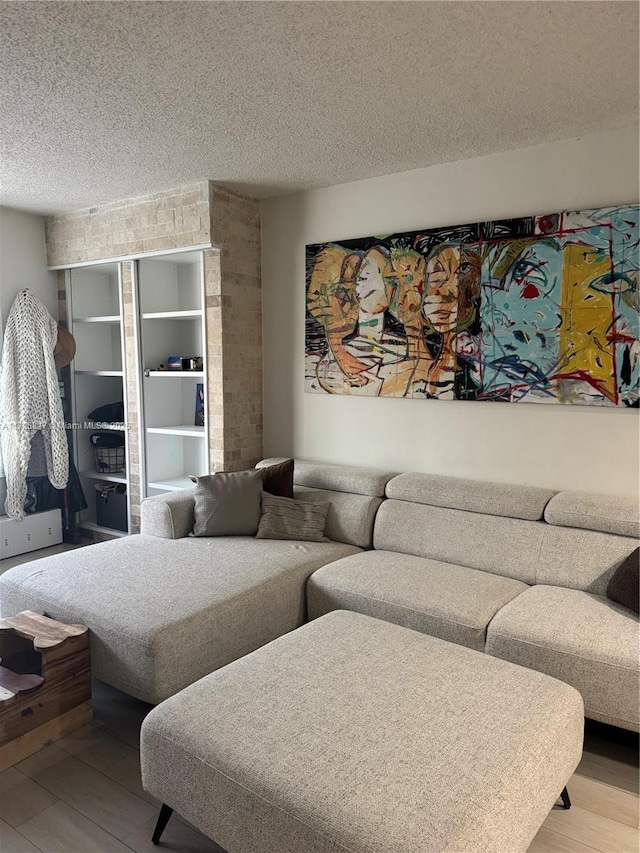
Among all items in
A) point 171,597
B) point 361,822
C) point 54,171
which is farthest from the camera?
point 54,171

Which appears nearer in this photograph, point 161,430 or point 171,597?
point 171,597

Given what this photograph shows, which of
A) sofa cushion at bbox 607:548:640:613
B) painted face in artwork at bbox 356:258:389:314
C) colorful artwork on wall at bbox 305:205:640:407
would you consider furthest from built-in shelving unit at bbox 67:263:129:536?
sofa cushion at bbox 607:548:640:613

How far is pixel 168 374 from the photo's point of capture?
4.14 meters

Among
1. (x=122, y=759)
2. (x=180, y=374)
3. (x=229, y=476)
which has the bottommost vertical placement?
(x=122, y=759)

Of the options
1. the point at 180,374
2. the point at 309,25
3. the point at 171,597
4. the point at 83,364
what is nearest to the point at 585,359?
the point at 309,25

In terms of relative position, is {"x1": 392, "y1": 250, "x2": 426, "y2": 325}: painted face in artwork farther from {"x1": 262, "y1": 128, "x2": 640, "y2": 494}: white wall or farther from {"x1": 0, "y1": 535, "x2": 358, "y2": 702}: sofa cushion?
{"x1": 0, "y1": 535, "x2": 358, "y2": 702}: sofa cushion

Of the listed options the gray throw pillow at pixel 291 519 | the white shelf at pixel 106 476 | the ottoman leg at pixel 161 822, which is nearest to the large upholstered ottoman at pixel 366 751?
the ottoman leg at pixel 161 822

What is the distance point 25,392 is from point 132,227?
136 cm

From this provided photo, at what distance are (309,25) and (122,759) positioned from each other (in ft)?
8.26

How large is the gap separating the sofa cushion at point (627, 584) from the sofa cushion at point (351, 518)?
1.21 meters

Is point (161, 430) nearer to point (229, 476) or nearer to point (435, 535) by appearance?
point (229, 476)

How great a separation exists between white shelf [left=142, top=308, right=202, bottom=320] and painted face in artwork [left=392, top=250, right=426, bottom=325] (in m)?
1.23

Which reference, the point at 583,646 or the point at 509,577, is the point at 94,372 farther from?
the point at 583,646

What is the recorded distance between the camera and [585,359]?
9.61ft
